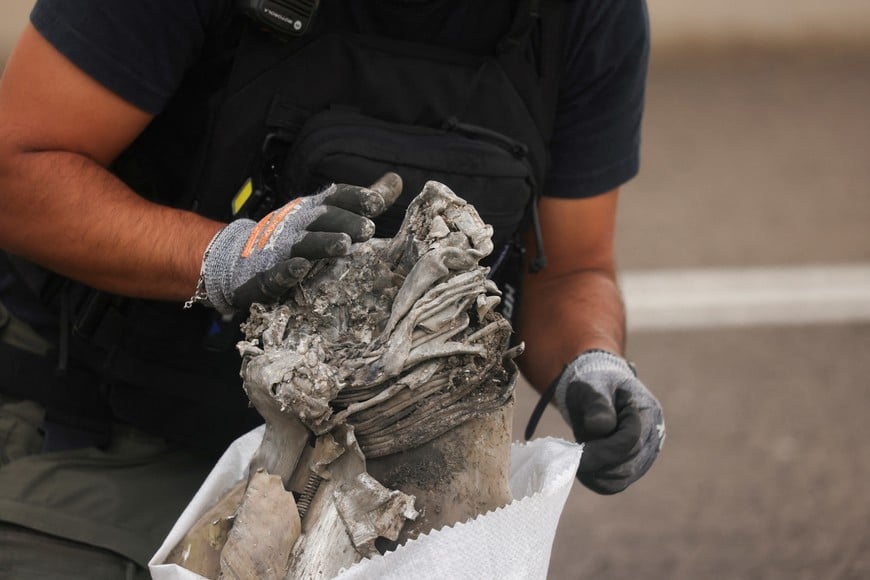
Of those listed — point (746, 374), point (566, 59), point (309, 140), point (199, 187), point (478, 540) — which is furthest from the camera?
point (746, 374)

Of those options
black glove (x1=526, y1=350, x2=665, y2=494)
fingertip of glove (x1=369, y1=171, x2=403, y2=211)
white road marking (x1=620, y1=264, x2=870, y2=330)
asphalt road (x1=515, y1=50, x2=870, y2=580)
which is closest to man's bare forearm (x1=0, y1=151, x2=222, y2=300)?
fingertip of glove (x1=369, y1=171, x2=403, y2=211)

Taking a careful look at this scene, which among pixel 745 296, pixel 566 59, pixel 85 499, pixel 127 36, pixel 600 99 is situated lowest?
pixel 745 296

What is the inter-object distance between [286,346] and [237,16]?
0.65 meters

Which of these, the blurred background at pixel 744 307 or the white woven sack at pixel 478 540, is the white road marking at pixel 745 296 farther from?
the white woven sack at pixel 478 540

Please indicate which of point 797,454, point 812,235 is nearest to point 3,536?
point 797,454

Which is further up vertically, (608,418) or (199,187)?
(199,187)

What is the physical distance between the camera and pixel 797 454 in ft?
13.8

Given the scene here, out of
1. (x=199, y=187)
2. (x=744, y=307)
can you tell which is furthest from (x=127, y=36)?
(x=744, y=307)

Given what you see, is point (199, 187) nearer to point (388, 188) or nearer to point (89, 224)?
point (89, 224)

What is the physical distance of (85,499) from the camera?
6.64ft

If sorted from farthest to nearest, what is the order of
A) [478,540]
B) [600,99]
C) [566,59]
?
[600,99], [566,59], [478,540]

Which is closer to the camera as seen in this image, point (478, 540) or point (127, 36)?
point (478, 540)

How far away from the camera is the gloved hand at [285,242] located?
153 cm

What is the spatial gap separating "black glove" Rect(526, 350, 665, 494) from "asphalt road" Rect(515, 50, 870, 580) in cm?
155
